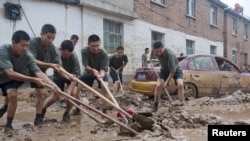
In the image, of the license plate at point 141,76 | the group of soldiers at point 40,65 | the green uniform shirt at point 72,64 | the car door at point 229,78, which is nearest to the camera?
the group of soldiers at point 40,65

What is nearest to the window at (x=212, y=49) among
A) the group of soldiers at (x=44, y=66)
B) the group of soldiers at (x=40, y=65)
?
the group of soldiers at (x=44, y=66)

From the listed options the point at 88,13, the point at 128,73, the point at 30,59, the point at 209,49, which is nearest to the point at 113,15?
the point at 88,13

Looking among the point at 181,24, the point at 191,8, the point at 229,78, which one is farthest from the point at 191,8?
the point at 229,78

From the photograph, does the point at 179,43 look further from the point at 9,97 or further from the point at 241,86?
the point at 9,97

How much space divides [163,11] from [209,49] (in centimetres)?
660

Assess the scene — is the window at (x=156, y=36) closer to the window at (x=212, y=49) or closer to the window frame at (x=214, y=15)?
the window at (x=212, y=49)

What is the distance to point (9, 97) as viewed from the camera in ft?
15.7

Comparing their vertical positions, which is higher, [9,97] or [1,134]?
[9,97]

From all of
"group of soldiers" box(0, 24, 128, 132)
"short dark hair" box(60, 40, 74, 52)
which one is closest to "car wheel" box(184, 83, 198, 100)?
"group of soldiers" box(0, 24, 128, 132)

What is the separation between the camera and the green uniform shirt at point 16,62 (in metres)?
4.64

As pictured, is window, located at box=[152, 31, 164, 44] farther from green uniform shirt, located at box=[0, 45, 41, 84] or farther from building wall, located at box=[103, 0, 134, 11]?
green uniform shirt, located at box=[0, 45, 41, 84]

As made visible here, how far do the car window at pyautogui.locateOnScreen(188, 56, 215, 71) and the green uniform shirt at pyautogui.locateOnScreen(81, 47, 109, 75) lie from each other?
11.0 feet

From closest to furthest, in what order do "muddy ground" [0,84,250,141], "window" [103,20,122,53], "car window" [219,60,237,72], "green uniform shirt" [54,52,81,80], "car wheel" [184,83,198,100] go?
"muddy ground" [0,84,250,141] < "green uniform shirt" [54,52,81,80] < "car wheel" [184,83,198,100] < "car window" [219,60,237,72] < "window" [103,20,122,53]

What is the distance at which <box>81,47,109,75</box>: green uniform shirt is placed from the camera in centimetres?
622
